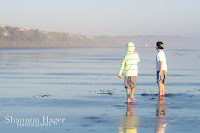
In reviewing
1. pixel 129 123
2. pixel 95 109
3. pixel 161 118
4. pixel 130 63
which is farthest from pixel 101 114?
pixel 130 63

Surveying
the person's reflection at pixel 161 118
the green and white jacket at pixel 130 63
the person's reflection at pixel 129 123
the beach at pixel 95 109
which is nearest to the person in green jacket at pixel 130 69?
the green and white jacket at pixel 130 63

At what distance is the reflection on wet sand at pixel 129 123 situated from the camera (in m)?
8.68

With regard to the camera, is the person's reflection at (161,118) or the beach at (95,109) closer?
the person's reflection at (161,118)

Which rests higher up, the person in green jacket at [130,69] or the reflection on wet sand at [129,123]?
the person in green jacket at [130,69]

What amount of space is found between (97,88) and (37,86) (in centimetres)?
243

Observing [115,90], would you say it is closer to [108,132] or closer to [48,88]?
[48,88]

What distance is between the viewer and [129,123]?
373 inches

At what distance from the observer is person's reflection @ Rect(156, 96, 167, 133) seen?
29.1 feet

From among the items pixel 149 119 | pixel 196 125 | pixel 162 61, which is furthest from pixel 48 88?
pixel 196 125

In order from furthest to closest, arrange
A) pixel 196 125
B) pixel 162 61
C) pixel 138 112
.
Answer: pixel 162 61, pixel 138 112, pixel 196 125

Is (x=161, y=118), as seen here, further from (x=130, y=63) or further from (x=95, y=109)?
(x=130, y=63)

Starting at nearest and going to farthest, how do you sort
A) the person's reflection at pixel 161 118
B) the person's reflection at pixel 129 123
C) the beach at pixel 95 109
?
the person's reflection at pixel 129 123, the person's reflection at pixel 161 118, the beach at pixel 95 109

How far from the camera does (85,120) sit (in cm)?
988

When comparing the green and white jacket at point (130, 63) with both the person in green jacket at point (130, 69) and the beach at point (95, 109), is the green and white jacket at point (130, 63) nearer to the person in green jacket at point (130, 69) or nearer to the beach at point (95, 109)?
the person in green jacket at point (130, 69)
